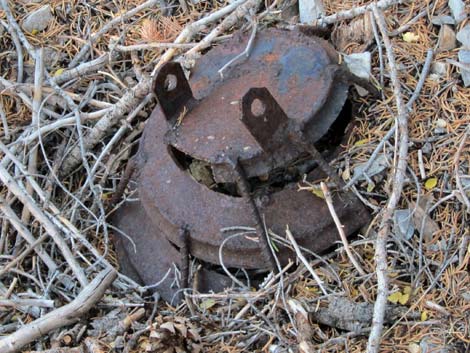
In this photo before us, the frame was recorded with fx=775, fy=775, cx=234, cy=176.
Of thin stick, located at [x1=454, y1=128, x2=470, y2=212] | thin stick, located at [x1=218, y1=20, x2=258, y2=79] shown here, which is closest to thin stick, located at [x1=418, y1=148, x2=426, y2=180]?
thin stick, located at [x1=454, y1=128, x2=470, y2=212]

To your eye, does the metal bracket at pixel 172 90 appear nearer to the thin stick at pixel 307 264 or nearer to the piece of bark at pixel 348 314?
the thin stick at pixel 307 264

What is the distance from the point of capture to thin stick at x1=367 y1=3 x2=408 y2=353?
231 centimetres

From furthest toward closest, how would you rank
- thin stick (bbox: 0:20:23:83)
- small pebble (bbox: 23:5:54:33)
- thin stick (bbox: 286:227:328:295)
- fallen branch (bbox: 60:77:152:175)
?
small pebble (bbox: 23:5:54:33), thin stick (bbox: 0:20:23:83), fallen branch (bbox: 60:77:152:175), thin stick (bbox: 286:227:328:295)

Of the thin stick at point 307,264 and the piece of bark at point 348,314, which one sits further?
the thin stick at point 307,264

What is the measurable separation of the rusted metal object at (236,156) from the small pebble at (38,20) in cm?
90

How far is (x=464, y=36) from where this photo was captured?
281cm

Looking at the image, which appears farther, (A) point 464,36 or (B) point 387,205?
(A) point 464,36

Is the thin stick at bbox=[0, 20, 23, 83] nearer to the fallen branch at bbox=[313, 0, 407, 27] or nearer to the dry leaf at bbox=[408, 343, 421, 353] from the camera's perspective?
the fallen branch at bbox=[313, 0, 407, 27]

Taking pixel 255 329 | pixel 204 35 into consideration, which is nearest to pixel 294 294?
pixel 255 329

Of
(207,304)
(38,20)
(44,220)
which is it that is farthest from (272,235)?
(38,20)

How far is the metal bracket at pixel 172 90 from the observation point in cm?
269

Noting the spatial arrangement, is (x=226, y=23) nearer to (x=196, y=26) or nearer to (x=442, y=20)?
(x=196, y=26)

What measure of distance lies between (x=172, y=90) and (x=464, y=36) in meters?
1.08

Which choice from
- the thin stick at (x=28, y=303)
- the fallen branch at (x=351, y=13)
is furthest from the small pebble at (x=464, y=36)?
the thin stick at (x=28, y=303)
